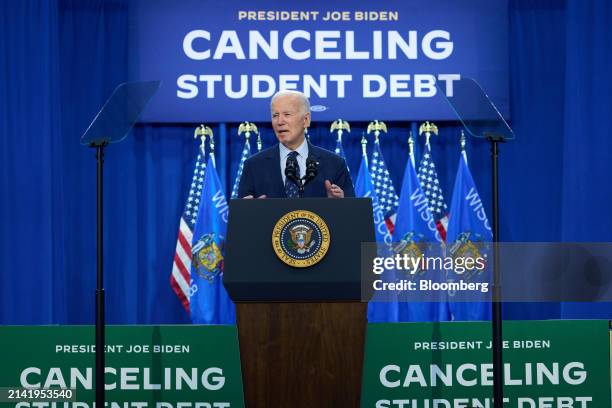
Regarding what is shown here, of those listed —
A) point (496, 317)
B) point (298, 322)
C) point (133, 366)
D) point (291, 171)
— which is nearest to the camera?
point (298, 322)

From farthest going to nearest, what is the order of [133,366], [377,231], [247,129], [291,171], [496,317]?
[247,129], [377,231], [133,366], [496,317], [291,171]

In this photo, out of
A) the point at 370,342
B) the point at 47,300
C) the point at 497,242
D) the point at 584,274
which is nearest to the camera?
the point at 497,242

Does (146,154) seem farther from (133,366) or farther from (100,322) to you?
(100,322)

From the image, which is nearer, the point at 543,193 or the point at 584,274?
the point at 584,274

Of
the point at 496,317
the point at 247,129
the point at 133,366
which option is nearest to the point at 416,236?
the point at 247,129

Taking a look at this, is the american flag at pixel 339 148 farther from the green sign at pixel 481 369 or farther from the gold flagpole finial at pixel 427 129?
the green sign at pixel 481 369

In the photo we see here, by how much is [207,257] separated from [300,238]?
385 centimetres

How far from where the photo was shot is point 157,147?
7012 millimetres

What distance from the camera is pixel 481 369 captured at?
402 centimetres

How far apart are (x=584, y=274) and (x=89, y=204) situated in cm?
388

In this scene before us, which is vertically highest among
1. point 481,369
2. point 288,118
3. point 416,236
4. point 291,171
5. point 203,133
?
point 203,133

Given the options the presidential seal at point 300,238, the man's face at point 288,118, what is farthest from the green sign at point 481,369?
the presidential seal at point 300,238

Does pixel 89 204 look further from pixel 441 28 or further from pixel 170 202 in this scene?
pixel 441 28

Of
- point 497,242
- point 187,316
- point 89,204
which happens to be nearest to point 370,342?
point 497,242
